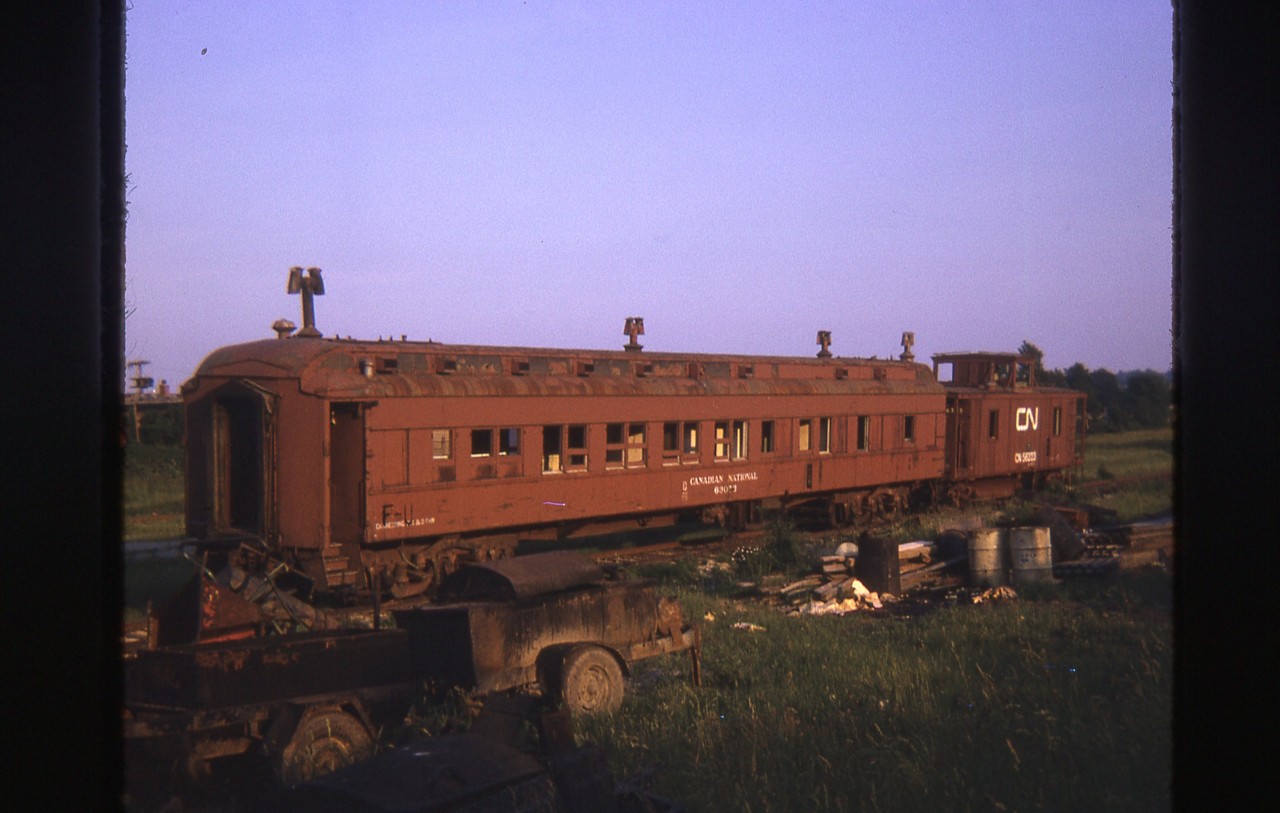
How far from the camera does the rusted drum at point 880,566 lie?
14734 millimetres

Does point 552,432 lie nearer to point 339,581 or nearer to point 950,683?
point 339,581

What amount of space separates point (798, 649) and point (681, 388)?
8.69 meters

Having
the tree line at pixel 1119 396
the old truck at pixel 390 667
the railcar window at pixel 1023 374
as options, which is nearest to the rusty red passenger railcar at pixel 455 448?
the old truck at pixel 390 667

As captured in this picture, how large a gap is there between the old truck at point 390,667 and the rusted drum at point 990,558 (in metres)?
6.87

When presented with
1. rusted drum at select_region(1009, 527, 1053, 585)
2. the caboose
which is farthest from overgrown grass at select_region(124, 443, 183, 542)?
the caboose

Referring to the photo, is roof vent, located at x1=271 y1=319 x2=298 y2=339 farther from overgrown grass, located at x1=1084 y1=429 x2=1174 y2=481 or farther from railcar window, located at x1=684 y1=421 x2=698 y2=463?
overgrown grass, located at x1=1084 y1=429 x2=1174 y2=481

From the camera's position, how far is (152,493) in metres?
29.5

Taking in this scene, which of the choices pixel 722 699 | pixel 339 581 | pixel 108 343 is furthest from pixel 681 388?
pixel 108 343

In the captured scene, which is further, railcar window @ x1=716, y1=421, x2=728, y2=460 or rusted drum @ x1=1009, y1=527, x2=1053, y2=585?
railcar window @ x1=716, y1=421, x2=728, y2=460

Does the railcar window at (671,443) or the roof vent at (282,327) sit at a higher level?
the roof vent at (282,327)

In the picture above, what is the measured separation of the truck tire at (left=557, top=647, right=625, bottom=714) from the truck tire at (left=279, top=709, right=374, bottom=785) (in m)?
1.70

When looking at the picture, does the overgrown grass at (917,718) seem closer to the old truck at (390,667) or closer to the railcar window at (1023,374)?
the old truck at (390,667)

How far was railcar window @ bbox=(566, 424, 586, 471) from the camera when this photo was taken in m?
16.9

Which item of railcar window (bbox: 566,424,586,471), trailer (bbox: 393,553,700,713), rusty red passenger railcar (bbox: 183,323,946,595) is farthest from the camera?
railcar window (bbox: 566,424,586,471)
